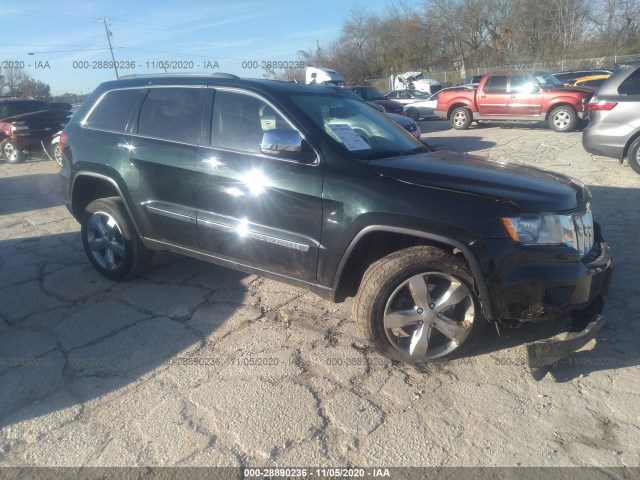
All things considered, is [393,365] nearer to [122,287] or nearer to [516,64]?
[122,287]

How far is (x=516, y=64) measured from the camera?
37688 mm

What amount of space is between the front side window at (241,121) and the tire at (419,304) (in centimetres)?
128

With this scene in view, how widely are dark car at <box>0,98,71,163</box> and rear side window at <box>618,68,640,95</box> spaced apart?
12.3m

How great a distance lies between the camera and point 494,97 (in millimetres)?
14531

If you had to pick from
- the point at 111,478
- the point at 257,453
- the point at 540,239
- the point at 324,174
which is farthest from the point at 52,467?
the point at 540,239

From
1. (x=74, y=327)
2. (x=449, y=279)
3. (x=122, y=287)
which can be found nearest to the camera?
(x=449, y=279)

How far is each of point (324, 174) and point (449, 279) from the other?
3.38 ft

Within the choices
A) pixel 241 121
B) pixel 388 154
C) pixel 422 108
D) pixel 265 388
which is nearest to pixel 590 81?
pixel 422 108

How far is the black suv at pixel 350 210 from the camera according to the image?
280 cm

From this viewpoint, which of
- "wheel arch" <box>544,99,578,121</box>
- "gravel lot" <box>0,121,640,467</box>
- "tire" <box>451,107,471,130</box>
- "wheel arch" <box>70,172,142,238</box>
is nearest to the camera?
"gravel lot" <box>0,121,640,467</box>

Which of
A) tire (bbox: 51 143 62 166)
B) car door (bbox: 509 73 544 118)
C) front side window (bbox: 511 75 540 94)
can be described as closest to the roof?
tire (bbox: 51 143 62 166)

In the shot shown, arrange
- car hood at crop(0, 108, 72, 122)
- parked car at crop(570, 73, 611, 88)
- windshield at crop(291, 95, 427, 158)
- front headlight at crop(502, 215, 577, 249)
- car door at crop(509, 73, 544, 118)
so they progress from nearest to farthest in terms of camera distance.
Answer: front headlight at crop(502, 215, 577, 249) < windshield at crop(291, 95, 427, 158) < car hood at crop(0, 108, 72, 122) < car door at crop(509, 73, 544, 118) < parked car at crop(570, 73, 611, 88)

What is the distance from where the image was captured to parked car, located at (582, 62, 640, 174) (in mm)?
7559

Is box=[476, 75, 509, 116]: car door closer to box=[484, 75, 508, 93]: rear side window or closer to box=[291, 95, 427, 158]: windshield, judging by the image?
box=[484, 75, 508, 93]: rear side window
